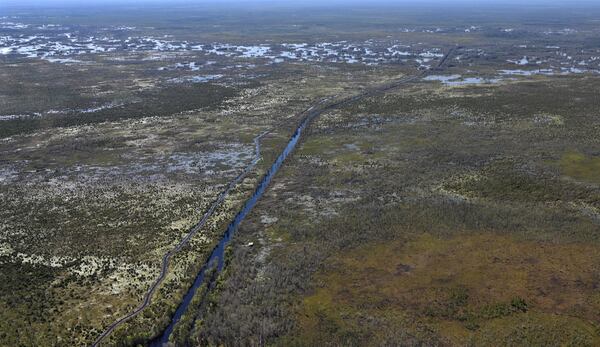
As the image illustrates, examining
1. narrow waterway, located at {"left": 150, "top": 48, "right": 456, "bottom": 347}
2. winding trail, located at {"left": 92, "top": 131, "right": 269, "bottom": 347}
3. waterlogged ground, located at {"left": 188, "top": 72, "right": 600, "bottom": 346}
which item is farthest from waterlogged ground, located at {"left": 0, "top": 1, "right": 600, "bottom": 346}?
narrow waterway, located at {"left": 150, "top": 48, "right": 456, "bottom": 347}

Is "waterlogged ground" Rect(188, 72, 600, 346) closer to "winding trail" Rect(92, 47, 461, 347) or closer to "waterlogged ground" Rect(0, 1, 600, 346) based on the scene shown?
"waterlogged ground" Rect(0, 1, 600, 346)

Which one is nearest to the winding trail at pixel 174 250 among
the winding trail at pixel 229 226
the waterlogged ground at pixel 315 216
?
the winding trail at pixel 229 226

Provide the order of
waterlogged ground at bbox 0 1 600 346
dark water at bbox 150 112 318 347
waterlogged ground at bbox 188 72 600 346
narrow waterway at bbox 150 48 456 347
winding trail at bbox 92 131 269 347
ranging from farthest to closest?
narrow waterway at bbox 150 48 456 347 → waterlogged ground at bbox 0 1 600 346 → dark water at bbox 150 112 318 347 → winding trail at bbox 92 131 269 347 → waterlogged ground at bbox 188 72 600 346

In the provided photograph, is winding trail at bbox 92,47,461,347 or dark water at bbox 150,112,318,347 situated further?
winding trail at bbox 92,47,461,347

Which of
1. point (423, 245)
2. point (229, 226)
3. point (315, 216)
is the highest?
point (423, 245)

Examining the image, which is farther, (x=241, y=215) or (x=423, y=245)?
(x=241, y=215)

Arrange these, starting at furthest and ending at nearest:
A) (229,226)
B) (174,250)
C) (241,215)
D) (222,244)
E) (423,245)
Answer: (241,215) < (229,226) < (222,244) < (423,245) < (174,250)

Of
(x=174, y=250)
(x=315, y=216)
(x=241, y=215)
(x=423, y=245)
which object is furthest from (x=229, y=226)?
(x=423, y=245)

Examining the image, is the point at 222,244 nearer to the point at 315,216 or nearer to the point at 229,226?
the point at 229,226

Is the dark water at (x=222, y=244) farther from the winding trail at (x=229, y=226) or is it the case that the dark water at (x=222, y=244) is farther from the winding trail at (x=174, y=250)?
the winding trail at (x=174, y=250)
